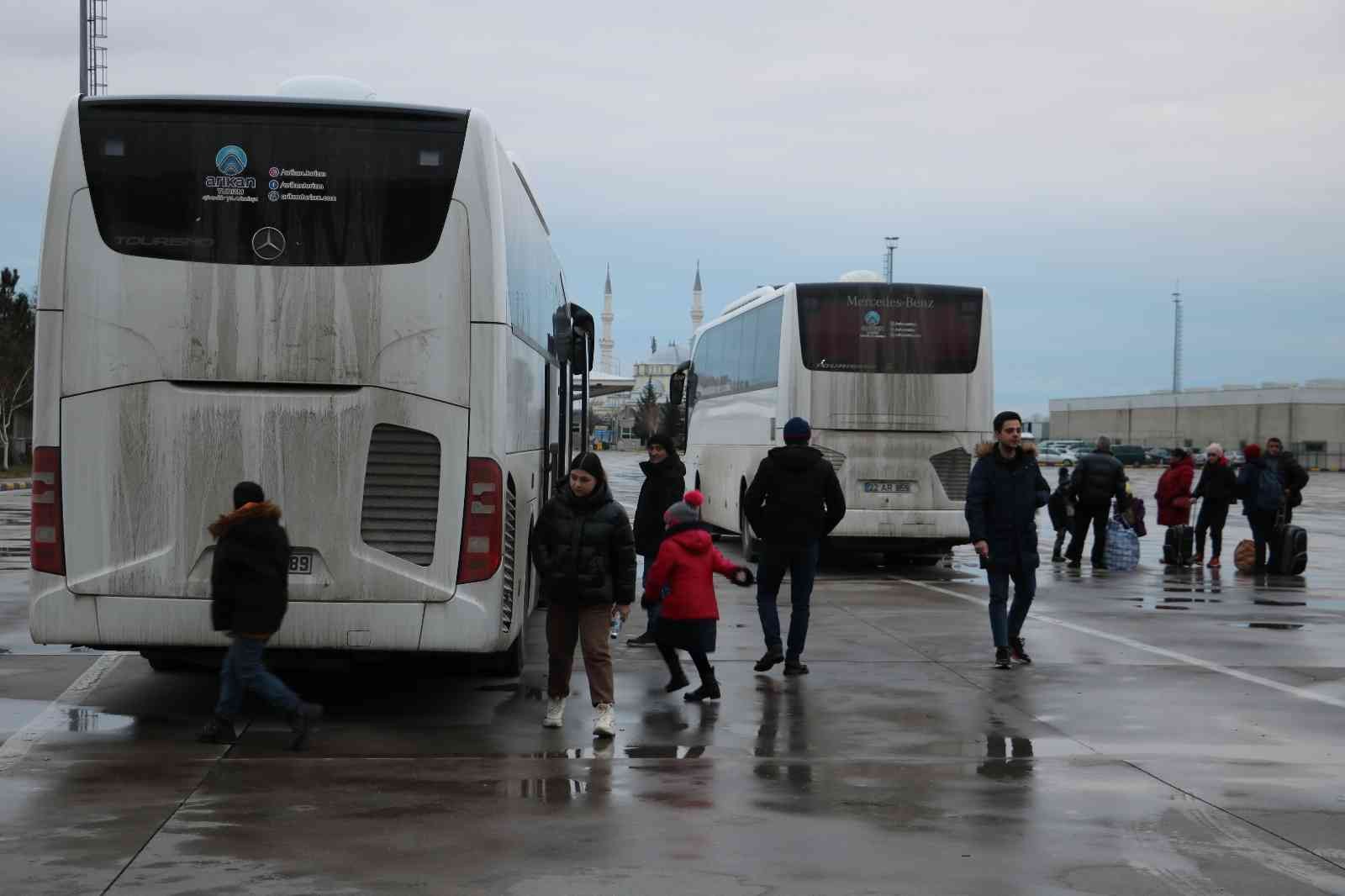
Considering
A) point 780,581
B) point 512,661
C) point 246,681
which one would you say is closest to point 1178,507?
point 780,581

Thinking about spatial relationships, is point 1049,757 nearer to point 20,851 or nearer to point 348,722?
point 348,722

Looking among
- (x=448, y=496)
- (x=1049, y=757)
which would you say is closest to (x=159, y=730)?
(x=448, y=496)

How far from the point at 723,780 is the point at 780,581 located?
3.81 m

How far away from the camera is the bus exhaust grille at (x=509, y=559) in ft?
30.2

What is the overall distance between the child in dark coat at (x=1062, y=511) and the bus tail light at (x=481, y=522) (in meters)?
13.6

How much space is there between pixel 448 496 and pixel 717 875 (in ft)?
11.3

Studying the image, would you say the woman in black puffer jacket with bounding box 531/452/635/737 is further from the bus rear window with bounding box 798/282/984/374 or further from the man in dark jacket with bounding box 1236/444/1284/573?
the man in dark jacket with bounding box 1236/444/1284/573

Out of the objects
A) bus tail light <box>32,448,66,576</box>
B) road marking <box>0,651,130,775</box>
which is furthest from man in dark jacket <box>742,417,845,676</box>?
bus tail light <box>32,448,66,576</box>

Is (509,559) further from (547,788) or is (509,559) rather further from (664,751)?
(547,788)

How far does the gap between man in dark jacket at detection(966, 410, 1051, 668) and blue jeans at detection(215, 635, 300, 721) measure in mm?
5276

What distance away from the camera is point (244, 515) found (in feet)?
27.5

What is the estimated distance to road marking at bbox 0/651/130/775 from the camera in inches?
322

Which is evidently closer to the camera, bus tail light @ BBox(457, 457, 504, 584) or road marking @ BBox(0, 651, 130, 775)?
road marking @ BBox(0, 651, 130, 775)

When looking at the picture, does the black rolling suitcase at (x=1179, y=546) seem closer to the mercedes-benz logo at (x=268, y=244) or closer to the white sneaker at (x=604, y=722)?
the white sneaker at (x=604, y=722)
